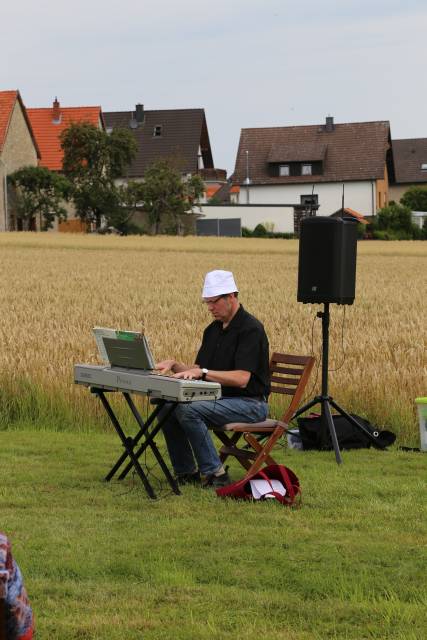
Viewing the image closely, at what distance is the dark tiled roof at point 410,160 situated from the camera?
116188 mm

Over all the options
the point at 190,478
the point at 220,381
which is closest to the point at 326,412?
the point at 190,478

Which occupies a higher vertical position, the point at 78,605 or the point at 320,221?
the point at 320,221

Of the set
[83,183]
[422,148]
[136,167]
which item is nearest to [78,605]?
[83,183]

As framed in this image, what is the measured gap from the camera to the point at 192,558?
6133 mm

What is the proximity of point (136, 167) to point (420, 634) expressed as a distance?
91258mm

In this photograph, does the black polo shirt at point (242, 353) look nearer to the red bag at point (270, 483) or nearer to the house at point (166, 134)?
the red bag at point (270, 483)

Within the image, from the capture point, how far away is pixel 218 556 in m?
6.16

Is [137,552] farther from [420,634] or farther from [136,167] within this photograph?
[136,167]

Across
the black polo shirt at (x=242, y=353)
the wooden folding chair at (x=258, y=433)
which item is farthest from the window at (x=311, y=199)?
the wooden folding chair at (x=258, y=433)

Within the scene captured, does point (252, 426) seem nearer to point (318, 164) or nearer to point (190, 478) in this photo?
point (190, 478)

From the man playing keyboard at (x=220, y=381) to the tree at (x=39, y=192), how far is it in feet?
199

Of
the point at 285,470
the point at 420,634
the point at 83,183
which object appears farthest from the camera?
the point at 83,183

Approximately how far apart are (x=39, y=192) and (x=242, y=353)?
63426 millimetres

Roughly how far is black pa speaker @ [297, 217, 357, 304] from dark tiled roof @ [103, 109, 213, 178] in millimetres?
84506
